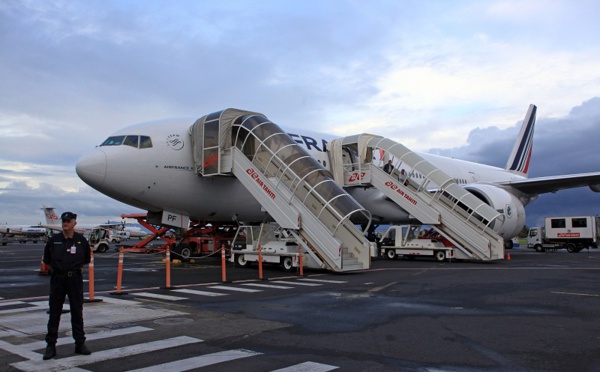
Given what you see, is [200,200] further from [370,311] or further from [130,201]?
[370,311]

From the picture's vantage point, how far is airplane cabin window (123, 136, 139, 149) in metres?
14.4

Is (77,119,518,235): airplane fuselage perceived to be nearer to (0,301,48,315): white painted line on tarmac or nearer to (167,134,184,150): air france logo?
(167,134,184,150): air france logo

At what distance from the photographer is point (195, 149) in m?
15.0

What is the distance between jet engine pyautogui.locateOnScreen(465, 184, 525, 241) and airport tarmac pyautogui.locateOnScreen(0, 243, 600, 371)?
8871mm

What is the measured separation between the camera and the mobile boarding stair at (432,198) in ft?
57.1

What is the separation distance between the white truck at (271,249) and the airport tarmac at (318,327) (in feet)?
7.43

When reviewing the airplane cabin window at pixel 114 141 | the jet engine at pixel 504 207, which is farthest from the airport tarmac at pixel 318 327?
the jet engine at pixel 504 207

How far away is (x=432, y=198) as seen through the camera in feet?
59.5

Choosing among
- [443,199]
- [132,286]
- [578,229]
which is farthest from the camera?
[578,229]

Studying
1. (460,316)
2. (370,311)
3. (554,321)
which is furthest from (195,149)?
(554,321)

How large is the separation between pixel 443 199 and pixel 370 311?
12.5 meters

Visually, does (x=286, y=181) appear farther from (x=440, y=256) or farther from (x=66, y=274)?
(x=66, y=274)

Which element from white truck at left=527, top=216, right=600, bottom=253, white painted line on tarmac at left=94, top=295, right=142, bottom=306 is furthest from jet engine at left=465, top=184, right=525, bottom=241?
white painted line on tarmac at left=94, top=295, right=142, bottom=306

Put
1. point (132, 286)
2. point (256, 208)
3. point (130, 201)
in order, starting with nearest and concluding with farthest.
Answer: point (132, 286)
point (130, 201)
point (256, 208)
